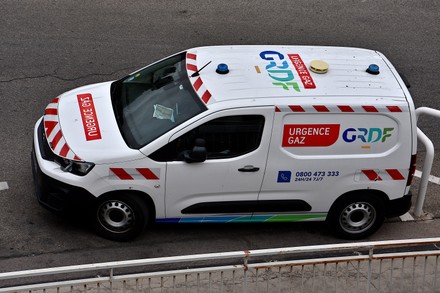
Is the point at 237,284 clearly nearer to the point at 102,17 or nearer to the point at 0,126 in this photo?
the point at 0,126

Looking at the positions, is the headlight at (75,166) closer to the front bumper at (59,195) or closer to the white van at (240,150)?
the white van at (240,150)

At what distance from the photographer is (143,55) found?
12.3m

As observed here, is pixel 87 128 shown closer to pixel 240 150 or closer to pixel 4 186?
pixel 4 186

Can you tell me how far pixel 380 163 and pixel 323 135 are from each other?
703mm

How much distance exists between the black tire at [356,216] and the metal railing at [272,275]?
479mm

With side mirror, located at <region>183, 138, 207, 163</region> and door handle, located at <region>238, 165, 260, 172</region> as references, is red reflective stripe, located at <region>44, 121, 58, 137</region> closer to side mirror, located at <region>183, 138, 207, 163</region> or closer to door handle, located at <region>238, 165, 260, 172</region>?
side mirror, located at <region>183, 138, 207, 163</region>

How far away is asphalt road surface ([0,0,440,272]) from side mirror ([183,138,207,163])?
1.06 m

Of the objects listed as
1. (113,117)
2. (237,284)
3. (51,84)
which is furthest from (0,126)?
(237,284)

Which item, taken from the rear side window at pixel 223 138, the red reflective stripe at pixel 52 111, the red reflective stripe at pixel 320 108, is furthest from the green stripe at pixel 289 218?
the red reflective stripe at pixel 52 111

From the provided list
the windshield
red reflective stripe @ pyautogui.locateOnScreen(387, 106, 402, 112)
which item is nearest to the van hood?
the windshield

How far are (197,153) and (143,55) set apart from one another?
4440 mm

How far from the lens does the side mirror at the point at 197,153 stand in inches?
322

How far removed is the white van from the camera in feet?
27.2

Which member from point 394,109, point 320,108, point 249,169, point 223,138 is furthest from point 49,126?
point 394,109
